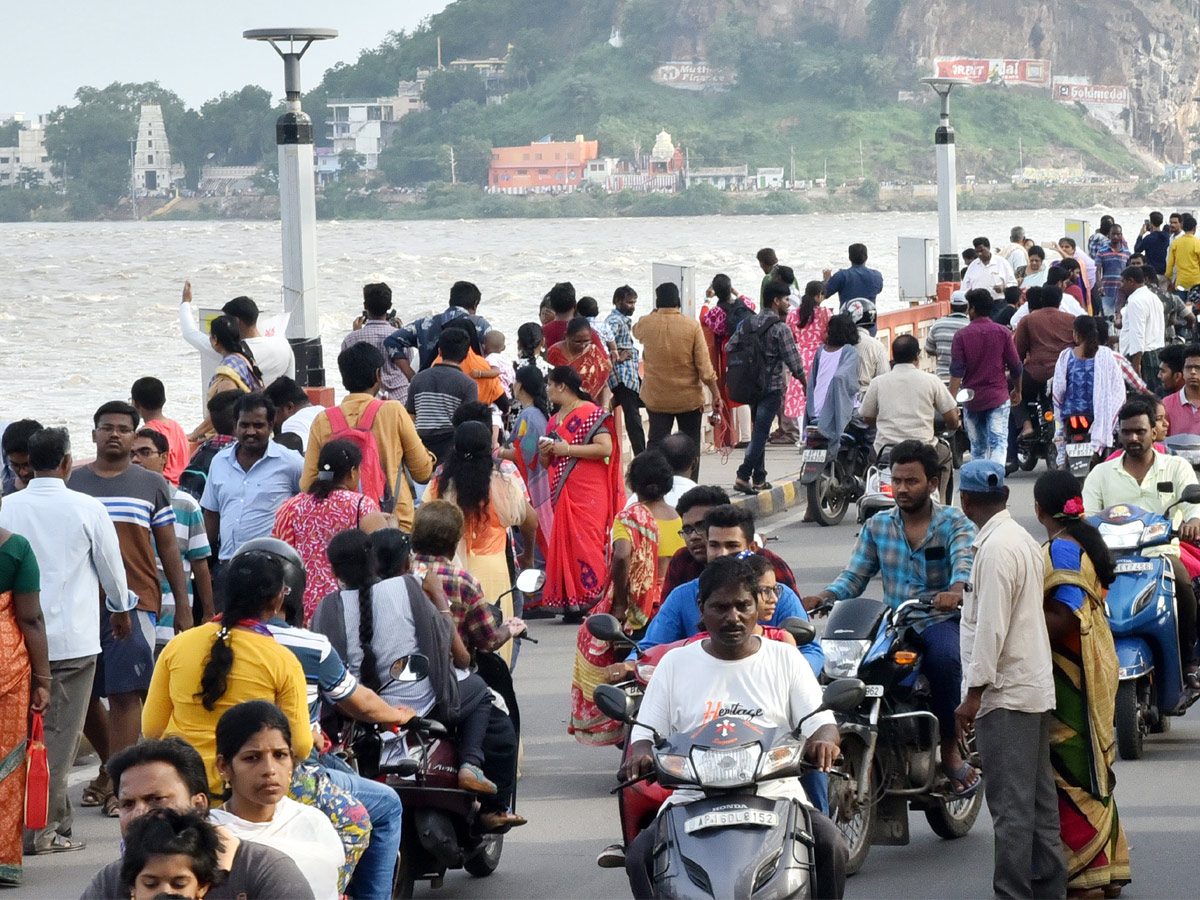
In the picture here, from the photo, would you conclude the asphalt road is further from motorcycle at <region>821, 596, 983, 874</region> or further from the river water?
the river water

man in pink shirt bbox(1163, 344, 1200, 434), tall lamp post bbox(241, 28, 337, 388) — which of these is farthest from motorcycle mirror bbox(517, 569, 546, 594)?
tall lamp post bbox(241, 28, 337, 388)

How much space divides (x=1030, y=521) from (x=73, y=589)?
845 cm

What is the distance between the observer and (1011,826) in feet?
17.0

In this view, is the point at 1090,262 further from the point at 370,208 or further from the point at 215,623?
the point at 370,208

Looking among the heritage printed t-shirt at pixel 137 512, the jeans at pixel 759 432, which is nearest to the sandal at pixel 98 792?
the heritage printed t-shirt at pixel 137 512

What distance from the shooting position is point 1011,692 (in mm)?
5105

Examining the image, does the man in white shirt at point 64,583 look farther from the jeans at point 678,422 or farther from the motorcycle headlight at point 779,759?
the jeans at point 678,422

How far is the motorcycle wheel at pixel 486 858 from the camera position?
579 centimetres

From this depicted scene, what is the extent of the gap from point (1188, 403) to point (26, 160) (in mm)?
147869

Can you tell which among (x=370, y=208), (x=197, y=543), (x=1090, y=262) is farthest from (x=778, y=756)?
(x=370, y=208)

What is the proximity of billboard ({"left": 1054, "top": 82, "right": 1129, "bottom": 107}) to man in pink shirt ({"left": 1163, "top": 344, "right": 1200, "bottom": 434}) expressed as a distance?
16107 cm

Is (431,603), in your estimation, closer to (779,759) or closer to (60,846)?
(779,759)

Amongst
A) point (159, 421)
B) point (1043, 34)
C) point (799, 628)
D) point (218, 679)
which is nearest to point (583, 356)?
point (159, 421)

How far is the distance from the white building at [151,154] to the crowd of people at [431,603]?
134367 millimetres
